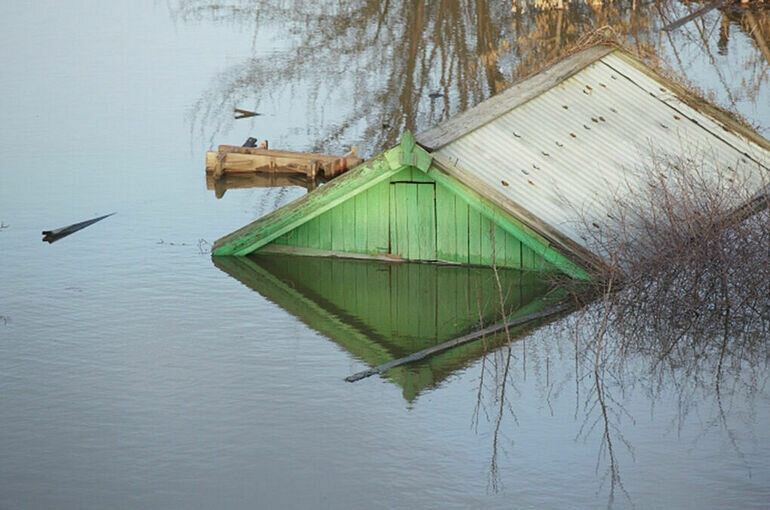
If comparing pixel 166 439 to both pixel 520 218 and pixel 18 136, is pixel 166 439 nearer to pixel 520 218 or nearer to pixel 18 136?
pixel 520 218

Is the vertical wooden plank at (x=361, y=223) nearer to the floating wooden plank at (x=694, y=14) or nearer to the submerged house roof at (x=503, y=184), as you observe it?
the submerged house roof at (x=503, y=184)

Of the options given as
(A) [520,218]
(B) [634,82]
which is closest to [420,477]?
(A) [520,218]

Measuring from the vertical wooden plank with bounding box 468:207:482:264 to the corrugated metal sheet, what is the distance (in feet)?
1.68

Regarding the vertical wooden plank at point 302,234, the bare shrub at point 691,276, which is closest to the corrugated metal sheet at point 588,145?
the bare shrub at point 691,276

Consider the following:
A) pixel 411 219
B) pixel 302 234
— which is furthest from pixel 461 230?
pixel 302 234

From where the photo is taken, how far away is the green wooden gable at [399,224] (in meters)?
13.7

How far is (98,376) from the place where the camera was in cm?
1148

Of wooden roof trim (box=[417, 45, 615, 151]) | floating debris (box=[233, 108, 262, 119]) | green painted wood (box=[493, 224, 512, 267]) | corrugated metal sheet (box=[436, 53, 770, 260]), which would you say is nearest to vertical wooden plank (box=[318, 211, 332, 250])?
wooden roof trim (box=[417, 45, 615, 151])

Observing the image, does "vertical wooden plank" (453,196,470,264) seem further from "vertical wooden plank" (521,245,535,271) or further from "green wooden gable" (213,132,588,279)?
"vertical wooden plank" (521,245,535,271)

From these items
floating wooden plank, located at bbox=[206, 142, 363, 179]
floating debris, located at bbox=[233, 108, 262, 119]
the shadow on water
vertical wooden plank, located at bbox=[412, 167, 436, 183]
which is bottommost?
vertical wooden plank, located at bbox=[412, 167, 436, 183]

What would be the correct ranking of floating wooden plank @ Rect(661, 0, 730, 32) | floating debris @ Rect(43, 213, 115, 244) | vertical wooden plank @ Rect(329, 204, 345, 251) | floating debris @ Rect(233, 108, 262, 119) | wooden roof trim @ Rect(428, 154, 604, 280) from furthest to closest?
floating wooden plank @ Rect(661, 0, 730, 32), floating debris @ Rect(233, 108, 262, 119), floating debris @ Rect(43, 213, 115, 244), vertical wooden plank @ Rect(329, 204, 345, 251), wooden roof trim @ Rect(428, 154, 604, 280)

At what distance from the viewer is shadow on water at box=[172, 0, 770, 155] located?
2331 centimetres

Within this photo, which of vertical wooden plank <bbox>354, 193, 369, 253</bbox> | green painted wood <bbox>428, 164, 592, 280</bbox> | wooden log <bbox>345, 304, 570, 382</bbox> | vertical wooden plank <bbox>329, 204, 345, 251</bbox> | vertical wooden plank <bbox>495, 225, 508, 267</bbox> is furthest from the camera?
vertical wooden plank <bbox>329, 204, 345, 251</bbox>

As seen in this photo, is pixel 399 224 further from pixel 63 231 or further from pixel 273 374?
pixel 63 231
